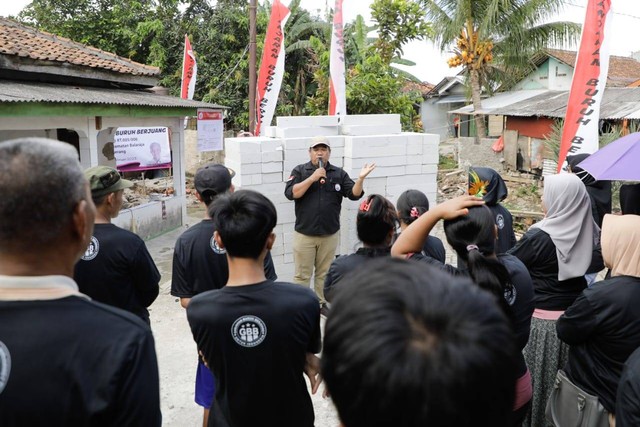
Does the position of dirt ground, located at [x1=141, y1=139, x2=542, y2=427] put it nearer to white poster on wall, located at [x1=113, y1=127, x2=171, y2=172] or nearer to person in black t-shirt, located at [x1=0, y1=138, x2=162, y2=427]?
person in black t-shirt, located at [x1=0, y1=138, x2=162, y2=427]

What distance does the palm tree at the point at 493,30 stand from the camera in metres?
17.2

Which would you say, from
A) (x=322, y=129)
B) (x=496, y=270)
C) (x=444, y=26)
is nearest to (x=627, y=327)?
(x=496, y=270)

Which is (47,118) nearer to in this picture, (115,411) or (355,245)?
(355,245)

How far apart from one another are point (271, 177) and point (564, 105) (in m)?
14.6

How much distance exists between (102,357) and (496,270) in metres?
1.63

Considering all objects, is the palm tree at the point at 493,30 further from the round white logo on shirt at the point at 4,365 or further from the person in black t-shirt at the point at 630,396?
the round white logo on shirt at the point at 4,365

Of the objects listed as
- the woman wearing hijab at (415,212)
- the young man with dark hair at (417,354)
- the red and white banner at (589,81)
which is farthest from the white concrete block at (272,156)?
the young man with dark hair at (417,354)

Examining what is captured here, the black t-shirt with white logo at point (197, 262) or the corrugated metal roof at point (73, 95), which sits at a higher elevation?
the corrugated metal roof at point (73, 95)

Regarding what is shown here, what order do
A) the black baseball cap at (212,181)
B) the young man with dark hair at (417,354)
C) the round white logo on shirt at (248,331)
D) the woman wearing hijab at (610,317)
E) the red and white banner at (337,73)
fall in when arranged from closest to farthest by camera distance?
the young man with dark hair at (417,354) < the round white logo on shirt at (248,331) < the woman wearing hijab at (610,317) < the black baseball cap at (212,181) < the red and white banner at (337,73)

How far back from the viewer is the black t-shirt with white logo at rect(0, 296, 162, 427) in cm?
127

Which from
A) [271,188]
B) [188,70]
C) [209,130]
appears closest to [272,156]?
[271,188]

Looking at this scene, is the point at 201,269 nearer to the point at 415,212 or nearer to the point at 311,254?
the point at 415,212

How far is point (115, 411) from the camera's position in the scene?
4.37 ft

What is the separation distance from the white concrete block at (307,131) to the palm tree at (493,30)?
12.5m
